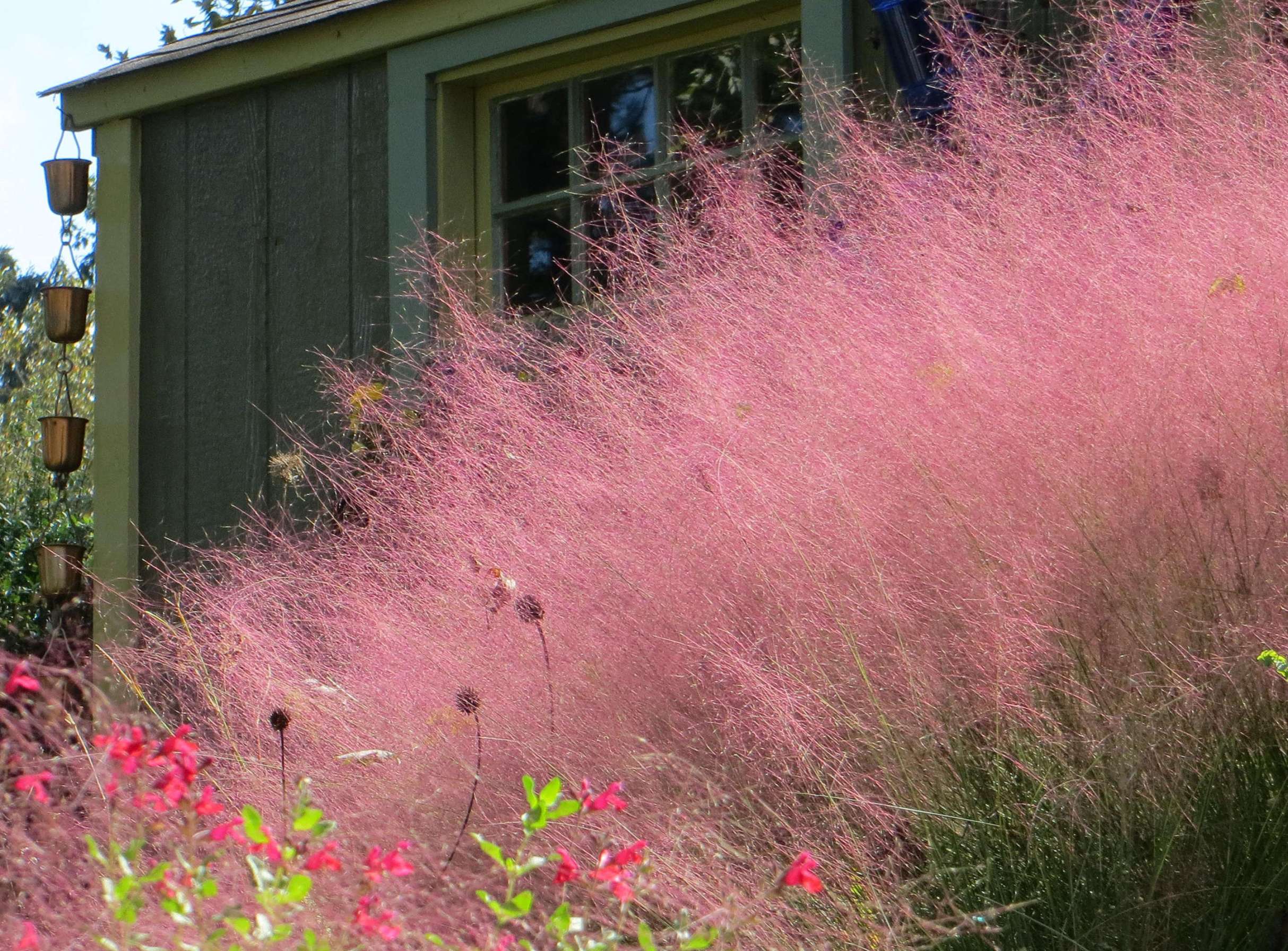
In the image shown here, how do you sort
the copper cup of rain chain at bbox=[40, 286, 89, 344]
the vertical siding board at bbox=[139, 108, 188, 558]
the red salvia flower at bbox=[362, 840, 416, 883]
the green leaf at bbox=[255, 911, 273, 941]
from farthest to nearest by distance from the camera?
the copper cup of rain chain at bbox=[40, 286, 89, 344]
the vertical siding board at bbox=[139, 108, 188, 558]
the red salvia flower at bbox=[362, 840, 416, 883]
the green leaf at bbox=[255, 911, 273, 941]

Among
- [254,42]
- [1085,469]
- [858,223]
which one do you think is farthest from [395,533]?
[254,42]

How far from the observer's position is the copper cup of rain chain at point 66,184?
16.8 ft

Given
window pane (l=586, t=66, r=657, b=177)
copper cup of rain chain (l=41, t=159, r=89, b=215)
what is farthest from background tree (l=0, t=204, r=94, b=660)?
window pane (l=586, t=66, r=657, b=177)

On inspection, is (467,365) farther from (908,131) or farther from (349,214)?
(349,214)

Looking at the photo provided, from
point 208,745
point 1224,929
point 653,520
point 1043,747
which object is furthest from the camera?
point 208,745

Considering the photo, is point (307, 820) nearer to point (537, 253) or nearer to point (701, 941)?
point (701, 941)

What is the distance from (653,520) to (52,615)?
2.69 metres

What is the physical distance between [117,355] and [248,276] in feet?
1.75

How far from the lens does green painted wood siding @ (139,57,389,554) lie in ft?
14.9

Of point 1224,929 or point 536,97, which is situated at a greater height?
point 536,97

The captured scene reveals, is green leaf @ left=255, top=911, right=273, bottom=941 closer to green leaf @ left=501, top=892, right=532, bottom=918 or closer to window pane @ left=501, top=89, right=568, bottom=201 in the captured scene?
green leaf @ left=501, top=892, right=532, bottom=918

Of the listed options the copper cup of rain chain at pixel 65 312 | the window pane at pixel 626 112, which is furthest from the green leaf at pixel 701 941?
the copper cup of rain chain at pixel 65 312

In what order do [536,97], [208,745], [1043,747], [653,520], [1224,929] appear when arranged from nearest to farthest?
[1224,929]
[1043,747]
[653,520]
[208,745]
[536,97]

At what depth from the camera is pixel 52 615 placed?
14.8 ft
